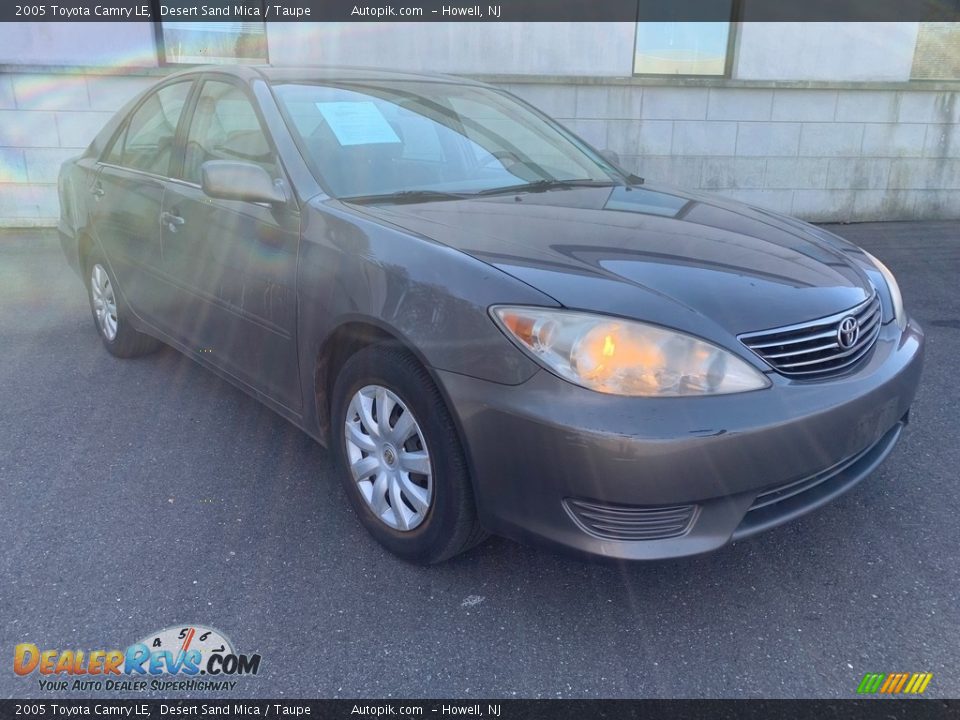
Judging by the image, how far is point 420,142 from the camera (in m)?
3.14

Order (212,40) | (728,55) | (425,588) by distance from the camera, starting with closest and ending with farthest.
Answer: (425,588)
(212,40)
(728,55)

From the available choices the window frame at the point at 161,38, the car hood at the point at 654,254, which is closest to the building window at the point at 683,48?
the window frame at the point at 161,38

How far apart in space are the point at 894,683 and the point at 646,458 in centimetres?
92

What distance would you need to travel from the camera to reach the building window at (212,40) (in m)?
8.08

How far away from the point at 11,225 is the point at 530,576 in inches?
321

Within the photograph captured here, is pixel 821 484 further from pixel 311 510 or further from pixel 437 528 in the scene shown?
pixel 311 510

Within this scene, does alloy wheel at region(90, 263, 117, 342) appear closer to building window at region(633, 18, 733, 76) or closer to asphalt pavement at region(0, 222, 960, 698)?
asphalt pavement at region(0, 222, 960, 698)

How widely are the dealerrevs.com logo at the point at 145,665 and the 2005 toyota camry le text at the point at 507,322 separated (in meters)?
0.62

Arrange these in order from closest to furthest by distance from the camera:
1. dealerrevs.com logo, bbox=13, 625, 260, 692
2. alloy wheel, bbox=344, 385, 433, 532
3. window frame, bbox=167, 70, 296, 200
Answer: dealerrevs.com logo, bbox=13, 625, 260, 692
alloy wheel, bbox=344, 385, 433, 532
window frame, bbox=167, 70, 296, 200

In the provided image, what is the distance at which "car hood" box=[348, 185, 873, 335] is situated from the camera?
82.3 inches

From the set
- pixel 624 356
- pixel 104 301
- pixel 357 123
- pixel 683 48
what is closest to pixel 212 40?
pixel 104 301

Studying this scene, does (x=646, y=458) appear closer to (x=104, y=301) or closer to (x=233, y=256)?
(x=233, y=256)

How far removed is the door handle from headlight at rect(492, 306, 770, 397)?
1.99 meters
